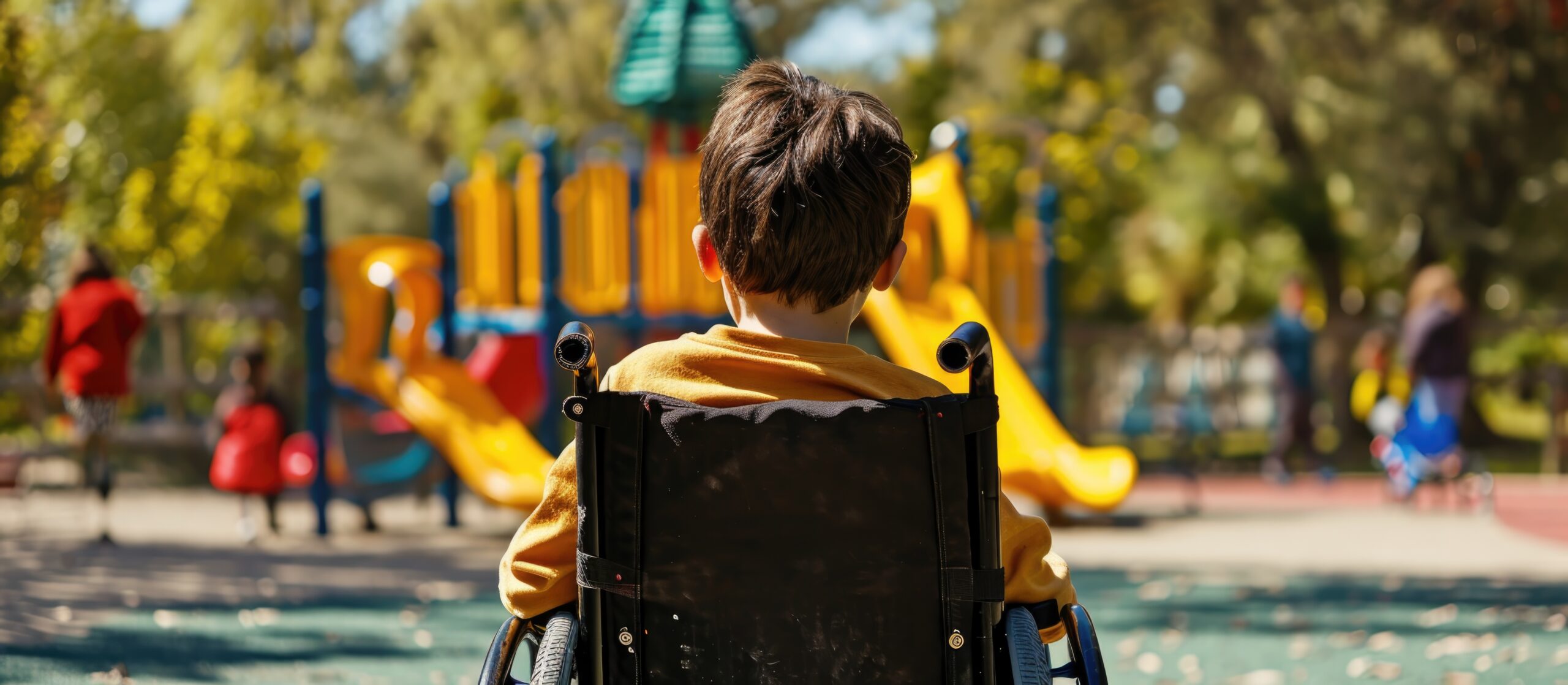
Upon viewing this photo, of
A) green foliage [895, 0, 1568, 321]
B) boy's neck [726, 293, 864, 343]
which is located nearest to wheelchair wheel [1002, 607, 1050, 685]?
boy's neck [726, 293, 864, 343]

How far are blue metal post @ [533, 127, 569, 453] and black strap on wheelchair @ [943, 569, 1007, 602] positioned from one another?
7698 millimetres

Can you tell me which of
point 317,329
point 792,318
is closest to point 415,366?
point 317,329

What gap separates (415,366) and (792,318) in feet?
25.3

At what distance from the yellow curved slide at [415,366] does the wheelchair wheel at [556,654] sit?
679 centimetres

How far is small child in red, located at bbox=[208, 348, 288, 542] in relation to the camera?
968 centimetres

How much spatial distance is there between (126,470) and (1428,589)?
1082cm

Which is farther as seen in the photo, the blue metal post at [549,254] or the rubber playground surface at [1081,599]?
the blue metal post at [549,254]

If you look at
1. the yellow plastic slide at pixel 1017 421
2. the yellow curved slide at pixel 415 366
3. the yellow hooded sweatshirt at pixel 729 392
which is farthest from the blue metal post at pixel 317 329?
the yellow hooded sweatshirt at pixel 729 392

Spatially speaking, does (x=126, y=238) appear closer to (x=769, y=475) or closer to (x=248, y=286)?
(x=248, y=286)

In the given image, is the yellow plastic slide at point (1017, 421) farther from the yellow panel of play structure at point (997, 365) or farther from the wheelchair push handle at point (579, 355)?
the wheelchair push handle at point (579, 355)

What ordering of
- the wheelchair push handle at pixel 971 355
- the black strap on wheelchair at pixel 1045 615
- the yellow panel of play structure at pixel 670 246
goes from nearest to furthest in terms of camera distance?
the wheelchair push handle at pixel 971 355, the black strap on wheelchair at pixel 1045 615, the yellow panel of play structure at pixel 670 246

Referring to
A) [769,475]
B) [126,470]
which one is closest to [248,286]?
[126,470]

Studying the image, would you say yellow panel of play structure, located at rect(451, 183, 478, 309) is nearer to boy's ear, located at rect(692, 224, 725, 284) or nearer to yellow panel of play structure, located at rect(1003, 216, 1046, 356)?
yellow panel of play structure, located at rect(1003, 216, 1046, 356)

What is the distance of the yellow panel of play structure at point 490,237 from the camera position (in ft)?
35.8
